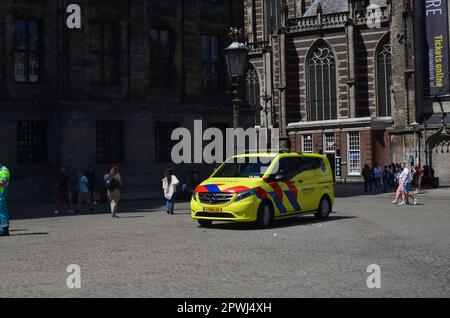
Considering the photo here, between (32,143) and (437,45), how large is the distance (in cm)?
3189

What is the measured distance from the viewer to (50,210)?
81.5 feet

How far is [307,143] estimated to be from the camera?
58188mm

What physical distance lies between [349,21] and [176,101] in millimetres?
26355

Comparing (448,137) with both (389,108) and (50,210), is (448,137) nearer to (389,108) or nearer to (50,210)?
(389,108)

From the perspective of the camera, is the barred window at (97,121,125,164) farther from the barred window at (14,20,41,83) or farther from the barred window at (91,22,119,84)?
the barred window at (14,20,41,83)

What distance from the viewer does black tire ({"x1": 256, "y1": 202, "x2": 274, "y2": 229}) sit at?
1688 centimetres

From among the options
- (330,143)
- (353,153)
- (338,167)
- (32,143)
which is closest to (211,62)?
(32,143)

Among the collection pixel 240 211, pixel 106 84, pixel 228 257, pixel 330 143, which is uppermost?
pixel 106 84

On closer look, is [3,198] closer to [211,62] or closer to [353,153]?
[211,62]

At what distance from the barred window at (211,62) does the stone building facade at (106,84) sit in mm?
51

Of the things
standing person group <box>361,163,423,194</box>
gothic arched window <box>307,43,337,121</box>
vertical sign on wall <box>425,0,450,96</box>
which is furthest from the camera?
gothic arched window <box>307,43,337,121</box>

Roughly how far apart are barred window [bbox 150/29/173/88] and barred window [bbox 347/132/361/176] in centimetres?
2556

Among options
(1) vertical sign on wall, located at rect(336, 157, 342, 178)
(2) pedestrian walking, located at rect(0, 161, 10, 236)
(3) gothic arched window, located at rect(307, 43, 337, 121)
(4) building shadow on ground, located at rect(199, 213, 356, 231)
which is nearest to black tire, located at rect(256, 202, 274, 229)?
(4) building shadow on ground, located at rect(199, 213, 356, 231)

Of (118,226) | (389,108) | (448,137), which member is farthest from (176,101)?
(389,108)
